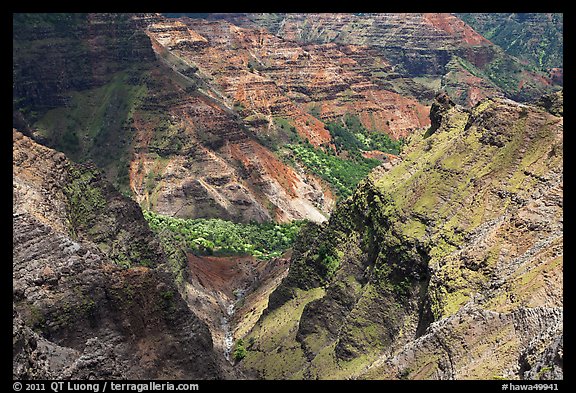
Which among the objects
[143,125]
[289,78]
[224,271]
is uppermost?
[143,125]

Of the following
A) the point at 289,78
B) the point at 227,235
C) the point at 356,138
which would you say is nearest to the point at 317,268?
the point at 227,235

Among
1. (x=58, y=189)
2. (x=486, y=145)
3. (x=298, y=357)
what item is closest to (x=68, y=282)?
(x=58, y=189)

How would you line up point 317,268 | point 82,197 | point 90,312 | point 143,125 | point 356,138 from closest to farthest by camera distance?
point 90,312
point 82,197
point 317,268
point 143,125
point 356,138

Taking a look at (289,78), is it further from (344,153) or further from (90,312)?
(90,312)

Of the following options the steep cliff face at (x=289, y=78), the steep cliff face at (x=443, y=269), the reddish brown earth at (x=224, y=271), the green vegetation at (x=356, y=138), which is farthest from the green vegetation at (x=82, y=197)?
the green vegetation at (x=356, y=138)

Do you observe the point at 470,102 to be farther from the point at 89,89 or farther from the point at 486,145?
the point at 486,145

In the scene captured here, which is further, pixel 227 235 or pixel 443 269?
pixel 227 235
